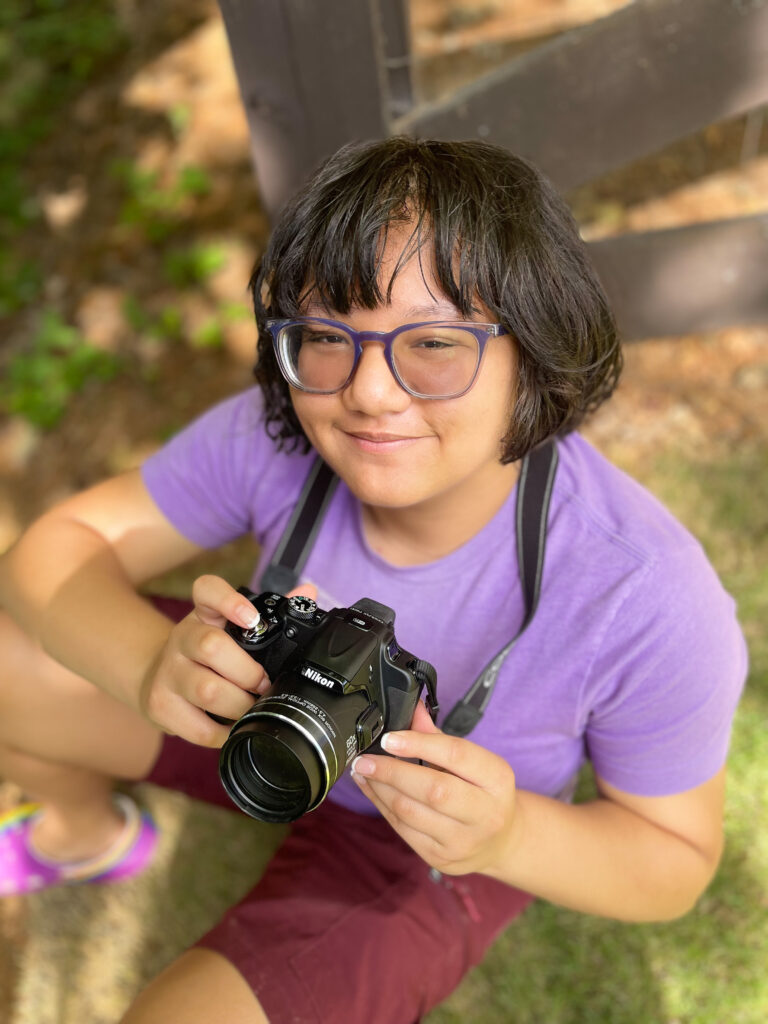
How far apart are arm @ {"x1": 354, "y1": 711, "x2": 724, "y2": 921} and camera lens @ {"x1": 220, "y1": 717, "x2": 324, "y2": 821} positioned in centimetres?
8

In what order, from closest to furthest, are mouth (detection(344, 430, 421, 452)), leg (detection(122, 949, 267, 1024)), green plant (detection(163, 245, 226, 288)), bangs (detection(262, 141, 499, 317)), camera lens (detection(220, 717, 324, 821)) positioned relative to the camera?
camera lens (detection(220, 717, 324, 821)), bangs (detection(262, 141, 499, 317)), mouth (detection(344, 430, 421, 452)), leg (detection(122, 949, 267, 1024)), green plant (detection(163, 245, 226, 288))

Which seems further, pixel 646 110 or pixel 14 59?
pixel 14 59

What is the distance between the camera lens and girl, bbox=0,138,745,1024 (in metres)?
1.22

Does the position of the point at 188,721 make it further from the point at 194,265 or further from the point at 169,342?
the point at 194,265

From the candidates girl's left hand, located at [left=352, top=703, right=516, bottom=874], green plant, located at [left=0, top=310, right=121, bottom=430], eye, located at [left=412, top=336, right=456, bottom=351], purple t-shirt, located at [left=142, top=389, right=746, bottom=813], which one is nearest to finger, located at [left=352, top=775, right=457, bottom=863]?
girl's left hand, located at [left=352, top=703, right=516, bottom=874]

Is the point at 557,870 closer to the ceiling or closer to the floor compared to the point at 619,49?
closer to the floor

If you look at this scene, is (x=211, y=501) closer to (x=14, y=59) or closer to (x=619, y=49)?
(x=619, y=49)

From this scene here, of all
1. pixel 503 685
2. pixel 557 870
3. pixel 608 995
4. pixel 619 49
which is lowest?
pixel 608 995

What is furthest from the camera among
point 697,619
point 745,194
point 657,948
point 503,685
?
point 745,194

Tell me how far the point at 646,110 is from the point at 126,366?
2.35 metres

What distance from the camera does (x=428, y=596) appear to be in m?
1.54

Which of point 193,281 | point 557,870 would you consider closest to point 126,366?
point 193,281

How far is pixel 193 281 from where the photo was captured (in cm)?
382

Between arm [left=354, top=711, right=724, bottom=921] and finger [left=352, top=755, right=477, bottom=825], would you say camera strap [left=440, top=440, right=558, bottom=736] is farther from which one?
finger [left=352, top=755, right=477, bottom=825]
